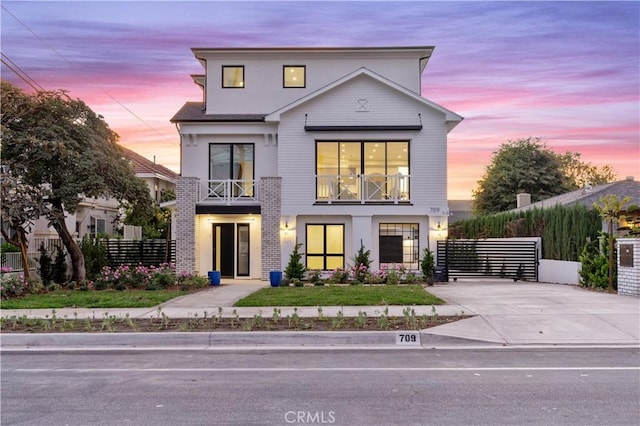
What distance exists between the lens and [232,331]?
10398 mm

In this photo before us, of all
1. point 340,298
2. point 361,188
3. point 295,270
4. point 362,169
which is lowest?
point 340,298

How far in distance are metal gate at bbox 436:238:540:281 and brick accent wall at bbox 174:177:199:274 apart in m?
9.84

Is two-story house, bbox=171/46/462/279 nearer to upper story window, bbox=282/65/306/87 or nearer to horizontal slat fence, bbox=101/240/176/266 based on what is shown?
upper story window, bbox=282/65/306/87

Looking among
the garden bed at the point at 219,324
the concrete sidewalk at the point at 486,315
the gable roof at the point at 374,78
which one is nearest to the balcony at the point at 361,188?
the gable roof at the point at 374,78

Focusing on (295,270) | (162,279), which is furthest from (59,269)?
(295,270)

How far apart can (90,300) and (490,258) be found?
15.1 metres

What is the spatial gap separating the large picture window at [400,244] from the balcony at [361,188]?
1229 millimetres

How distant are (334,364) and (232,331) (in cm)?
277

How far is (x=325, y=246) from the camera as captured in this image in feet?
75.4

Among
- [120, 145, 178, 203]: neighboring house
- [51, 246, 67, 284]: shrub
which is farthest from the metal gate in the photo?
[120, 145, 178, 203]: neighboring house

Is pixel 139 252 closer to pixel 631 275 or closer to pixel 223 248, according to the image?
pixel 223 248

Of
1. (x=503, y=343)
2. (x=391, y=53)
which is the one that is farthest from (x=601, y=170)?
(x=503, y=343)
